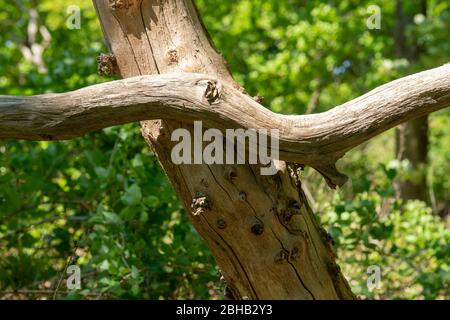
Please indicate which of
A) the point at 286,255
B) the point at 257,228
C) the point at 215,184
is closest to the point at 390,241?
the point at 286,255

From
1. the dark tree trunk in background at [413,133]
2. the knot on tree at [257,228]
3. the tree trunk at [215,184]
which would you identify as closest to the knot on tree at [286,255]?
the tree trunk at [215,184]

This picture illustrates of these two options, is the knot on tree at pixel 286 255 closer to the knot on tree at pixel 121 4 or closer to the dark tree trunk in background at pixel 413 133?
the knot on tree at pixel 121 4

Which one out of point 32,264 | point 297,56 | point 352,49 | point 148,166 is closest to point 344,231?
point 148,166

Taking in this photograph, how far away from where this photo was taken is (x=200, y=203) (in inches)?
92.4

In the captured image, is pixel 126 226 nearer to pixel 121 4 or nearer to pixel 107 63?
pixel 107 63

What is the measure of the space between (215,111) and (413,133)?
731cm

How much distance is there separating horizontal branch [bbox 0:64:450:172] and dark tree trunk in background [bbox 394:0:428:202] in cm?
663

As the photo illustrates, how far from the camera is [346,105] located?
228 cm

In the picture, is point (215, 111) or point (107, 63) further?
point (107, 63)

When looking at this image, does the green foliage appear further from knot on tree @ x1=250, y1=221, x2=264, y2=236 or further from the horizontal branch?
the horizontal branch

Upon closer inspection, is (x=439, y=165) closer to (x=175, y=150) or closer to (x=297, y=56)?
(x=297, y=56)

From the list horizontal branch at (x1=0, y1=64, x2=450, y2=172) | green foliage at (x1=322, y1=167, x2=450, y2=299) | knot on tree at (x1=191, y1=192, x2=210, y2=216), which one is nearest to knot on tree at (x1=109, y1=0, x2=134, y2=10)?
horizontal branch at (x1=0, y1=64, x2=450, y2=172)

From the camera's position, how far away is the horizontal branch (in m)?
2.11
